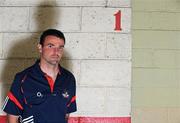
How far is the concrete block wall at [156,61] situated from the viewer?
2.38 metres

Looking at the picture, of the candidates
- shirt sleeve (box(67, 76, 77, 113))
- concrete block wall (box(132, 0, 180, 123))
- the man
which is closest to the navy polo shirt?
the man

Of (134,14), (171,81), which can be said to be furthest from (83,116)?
(134,14)

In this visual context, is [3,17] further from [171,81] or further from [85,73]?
[171,81]

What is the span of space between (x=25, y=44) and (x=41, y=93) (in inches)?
26.5

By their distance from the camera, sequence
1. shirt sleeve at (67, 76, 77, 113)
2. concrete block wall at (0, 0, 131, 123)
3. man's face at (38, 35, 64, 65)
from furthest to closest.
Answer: concrete block wall at (0, 0, 131, 123), shirt sleeve at (67, 76, 77, 113), man's face at (38, 35, 64, 65)

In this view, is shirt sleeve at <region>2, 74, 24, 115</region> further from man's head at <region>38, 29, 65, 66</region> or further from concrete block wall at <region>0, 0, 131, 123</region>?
concrete block wall at <region>0, 0, 131, 123</region>

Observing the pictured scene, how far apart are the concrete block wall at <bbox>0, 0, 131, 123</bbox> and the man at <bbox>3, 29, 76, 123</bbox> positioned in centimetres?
51

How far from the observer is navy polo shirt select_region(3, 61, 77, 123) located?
177cm

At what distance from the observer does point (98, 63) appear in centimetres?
234

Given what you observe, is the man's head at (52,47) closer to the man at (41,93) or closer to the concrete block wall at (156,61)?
the man at (41,93)

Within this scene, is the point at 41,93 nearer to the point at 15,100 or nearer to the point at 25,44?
the point at 15,100

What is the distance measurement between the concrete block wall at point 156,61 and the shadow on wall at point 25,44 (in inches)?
23.0

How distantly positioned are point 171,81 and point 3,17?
137cm

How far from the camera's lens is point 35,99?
69.7 inches
